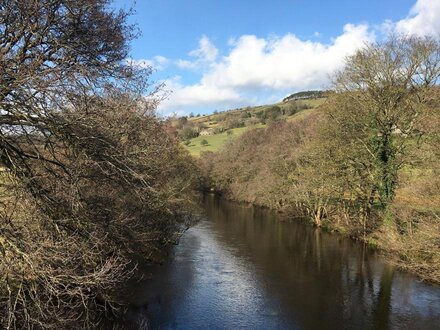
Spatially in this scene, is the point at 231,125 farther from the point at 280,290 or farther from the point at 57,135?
the point at 57,135

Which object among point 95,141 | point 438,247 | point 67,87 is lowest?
point 438,247

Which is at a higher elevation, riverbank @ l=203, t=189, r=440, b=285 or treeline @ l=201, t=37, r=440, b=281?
treeline @ l=201, t=37, r=440, b=281

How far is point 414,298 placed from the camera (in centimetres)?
1991

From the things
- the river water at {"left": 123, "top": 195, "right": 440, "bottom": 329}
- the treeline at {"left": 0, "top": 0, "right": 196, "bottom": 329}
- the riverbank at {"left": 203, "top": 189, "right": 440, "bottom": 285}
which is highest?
the treeline at {"left": 0, "top": 0, "right": 196, "bottom": 329}

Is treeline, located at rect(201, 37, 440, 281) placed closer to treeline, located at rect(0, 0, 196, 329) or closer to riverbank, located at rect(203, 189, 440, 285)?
riverbank, located at rect(203, 189, 440, 285)

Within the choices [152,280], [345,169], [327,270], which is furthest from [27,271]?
[345,169]

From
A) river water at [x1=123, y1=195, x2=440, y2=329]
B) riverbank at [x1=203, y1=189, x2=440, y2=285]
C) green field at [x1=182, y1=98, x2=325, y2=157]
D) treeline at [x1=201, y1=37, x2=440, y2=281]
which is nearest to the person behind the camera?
river water at [x1=123, y1=195, x2=440, y2=329]

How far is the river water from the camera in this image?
17.3 metres

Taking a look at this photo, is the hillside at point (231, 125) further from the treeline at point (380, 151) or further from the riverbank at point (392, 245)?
the treeline at point (380, 151)

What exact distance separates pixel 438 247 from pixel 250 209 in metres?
35.7

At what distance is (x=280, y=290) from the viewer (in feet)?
69.2

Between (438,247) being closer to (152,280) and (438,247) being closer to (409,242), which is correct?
(409,242)

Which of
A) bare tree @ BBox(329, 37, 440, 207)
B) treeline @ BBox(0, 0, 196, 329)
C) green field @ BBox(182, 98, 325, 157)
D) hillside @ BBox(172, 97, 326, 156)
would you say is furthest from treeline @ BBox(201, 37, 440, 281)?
hillside @ BBox(172, 97, 326, 156)

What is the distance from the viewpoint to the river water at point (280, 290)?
17281 millimetres
